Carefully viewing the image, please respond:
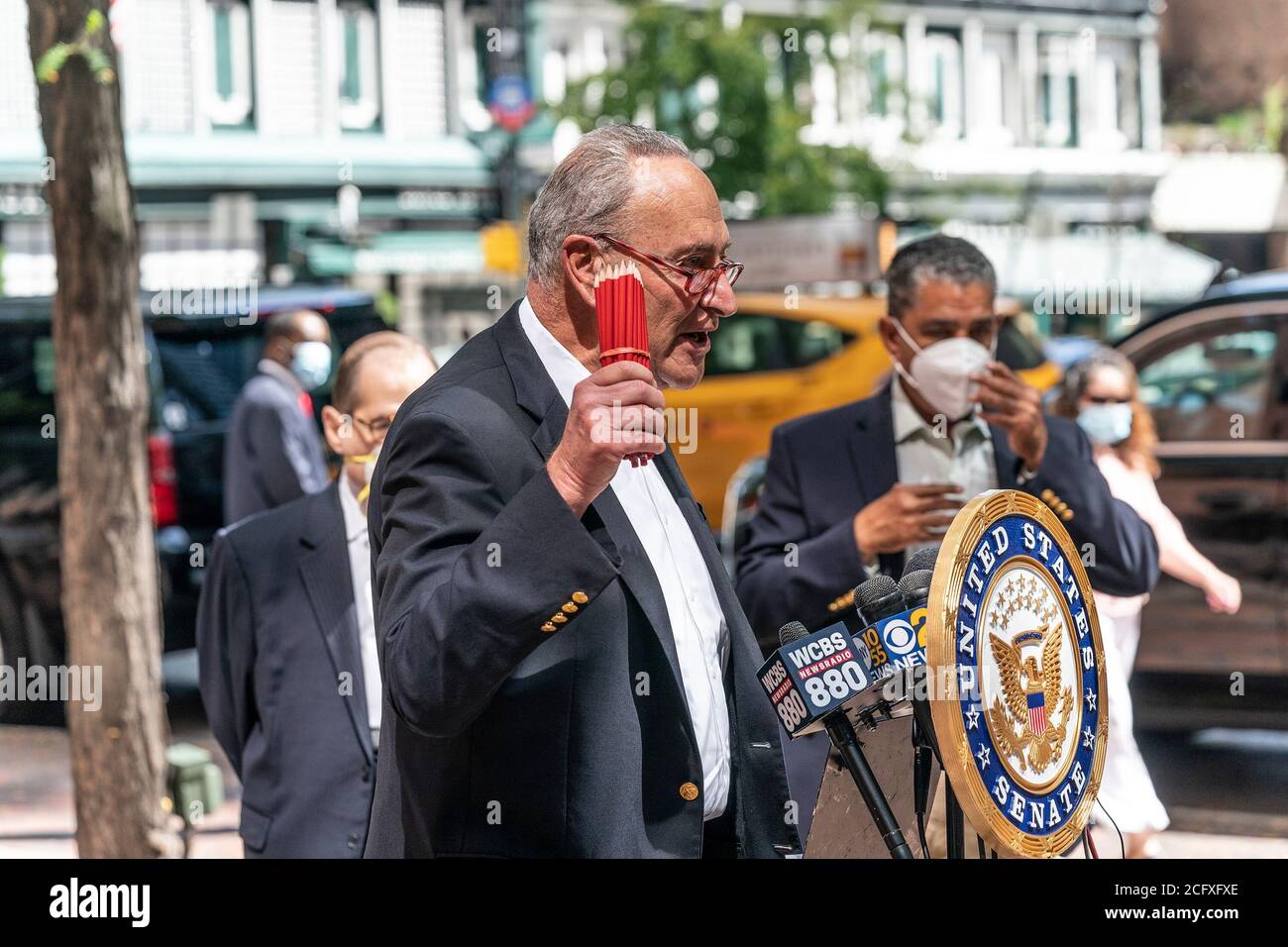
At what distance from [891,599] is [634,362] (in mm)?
684

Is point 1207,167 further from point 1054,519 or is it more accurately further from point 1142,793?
point 1054,519

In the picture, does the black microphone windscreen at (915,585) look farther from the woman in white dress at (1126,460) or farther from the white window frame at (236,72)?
the white window frame at (236,72)

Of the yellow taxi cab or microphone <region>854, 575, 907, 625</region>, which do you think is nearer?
microphone <region>854, 575, 907, 625</region>

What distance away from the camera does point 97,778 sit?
559cm

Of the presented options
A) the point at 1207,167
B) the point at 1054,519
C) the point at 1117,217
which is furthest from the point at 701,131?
the point at 1054,519

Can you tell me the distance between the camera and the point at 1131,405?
644 cm

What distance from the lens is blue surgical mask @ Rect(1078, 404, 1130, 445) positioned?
632 cm

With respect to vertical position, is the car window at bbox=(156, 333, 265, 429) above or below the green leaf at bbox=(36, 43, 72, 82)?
below

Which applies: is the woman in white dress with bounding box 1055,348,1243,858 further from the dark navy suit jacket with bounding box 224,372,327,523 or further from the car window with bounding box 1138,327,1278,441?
the dark navy suit jacket with bounding box 224,372,327,523

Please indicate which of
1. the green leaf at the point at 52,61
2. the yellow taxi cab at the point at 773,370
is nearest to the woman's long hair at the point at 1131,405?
the green leaf at the point at 52,61

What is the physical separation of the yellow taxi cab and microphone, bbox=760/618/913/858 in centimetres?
1020

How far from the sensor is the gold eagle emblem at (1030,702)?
268cm

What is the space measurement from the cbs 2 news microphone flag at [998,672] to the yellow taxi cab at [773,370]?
10083 millimetres
